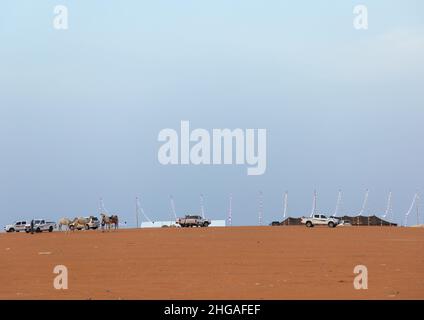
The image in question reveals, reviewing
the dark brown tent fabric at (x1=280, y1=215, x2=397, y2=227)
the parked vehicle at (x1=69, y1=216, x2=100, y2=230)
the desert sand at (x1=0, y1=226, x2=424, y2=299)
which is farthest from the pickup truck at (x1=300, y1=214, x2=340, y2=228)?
the desert sand at (x1=0, y1=226, x2=424, y2=299)

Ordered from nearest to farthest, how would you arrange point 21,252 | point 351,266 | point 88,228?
point 351,266, point 21,252, point 88,228

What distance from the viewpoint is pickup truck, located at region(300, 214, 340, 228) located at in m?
78.6

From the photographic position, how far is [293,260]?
30.6 meters

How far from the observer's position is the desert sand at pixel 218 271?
70.3 ft

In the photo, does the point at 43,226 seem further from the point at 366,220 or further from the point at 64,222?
the point at 366,220

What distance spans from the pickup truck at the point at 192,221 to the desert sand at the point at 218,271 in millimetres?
45540

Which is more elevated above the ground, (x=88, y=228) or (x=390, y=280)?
(x=390, y=280)

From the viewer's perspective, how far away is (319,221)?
3132 inches

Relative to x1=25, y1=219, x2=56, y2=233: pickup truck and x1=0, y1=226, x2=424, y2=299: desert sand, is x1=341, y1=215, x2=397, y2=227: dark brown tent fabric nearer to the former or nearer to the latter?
x1=25, y1=219, x2=56, y2=233: pickup truck
